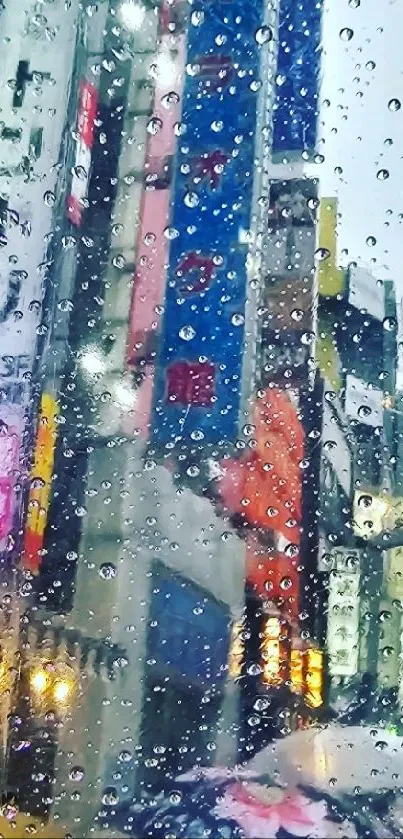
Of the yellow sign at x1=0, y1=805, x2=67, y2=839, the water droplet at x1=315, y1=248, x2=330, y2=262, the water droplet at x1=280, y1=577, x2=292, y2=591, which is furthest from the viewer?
the water droplet at x1=315, y1=248, x2=330, y2=262

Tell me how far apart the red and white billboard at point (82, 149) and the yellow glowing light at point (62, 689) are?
485mm

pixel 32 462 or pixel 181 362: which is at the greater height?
pixel 181 362

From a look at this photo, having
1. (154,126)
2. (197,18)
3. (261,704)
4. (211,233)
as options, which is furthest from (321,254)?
(261,704)

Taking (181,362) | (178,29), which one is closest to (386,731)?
(181,362)

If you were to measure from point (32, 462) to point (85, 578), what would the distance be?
5.3 inches

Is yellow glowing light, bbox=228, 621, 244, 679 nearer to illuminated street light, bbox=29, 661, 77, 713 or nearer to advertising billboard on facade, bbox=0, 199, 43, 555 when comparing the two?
illuminated street light, bbox=29, 661, 77, 713

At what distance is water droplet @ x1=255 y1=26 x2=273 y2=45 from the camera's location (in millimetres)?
930

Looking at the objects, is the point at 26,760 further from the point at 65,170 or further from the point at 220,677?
the point at 65,170

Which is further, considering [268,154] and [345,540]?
[268,154]

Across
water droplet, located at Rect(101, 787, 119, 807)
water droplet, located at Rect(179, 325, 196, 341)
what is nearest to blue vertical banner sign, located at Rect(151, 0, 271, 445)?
water droplet, located at Rect(179, 325, 196, 341)

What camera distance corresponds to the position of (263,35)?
0.94m

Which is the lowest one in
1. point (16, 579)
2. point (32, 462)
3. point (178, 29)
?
point (16, 579)

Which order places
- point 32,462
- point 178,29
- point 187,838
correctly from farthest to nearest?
point 178,29
point 32,462
point 187,838

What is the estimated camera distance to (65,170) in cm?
90
